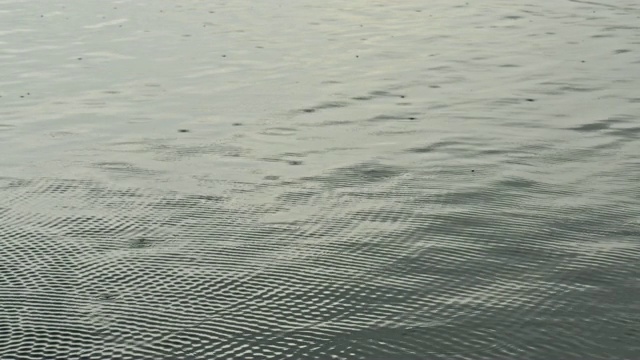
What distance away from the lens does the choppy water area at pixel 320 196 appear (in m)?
3.49

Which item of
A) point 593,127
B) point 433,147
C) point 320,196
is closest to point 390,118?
point 433,147

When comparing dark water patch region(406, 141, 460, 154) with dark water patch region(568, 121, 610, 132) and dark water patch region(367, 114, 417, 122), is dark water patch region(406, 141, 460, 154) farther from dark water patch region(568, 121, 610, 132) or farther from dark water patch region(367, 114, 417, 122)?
dark water patch region(568, 121, 610, 132)

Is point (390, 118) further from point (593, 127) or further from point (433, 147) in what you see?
point (593, 127)

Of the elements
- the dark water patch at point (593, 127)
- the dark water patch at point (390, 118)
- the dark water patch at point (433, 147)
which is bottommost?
the dark water patch at point (390, 118)

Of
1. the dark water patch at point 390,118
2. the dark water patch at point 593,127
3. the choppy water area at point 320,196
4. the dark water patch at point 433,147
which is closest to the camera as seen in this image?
the choppy water area at point 320,196

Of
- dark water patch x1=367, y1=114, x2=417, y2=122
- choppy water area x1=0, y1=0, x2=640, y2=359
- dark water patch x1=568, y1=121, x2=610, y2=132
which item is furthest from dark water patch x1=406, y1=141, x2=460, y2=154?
dark water patch x1=568, y1=121, x2=610, y2=132

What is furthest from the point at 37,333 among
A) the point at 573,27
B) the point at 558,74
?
the point at 573,27

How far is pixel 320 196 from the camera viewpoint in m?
4.81

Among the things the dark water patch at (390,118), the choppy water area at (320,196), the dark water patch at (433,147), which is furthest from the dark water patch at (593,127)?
the dark water patch at (390,118)

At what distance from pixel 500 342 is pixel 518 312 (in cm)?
25

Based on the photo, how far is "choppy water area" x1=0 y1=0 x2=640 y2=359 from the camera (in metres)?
3.49

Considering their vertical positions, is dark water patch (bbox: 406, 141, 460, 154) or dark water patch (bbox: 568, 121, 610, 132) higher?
dark water patch (bbox: 568, 121, 610, 132)

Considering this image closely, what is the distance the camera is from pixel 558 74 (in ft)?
23.8

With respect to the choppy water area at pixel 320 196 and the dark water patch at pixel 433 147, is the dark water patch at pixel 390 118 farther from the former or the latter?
the dark water patch at pixel 433 147
